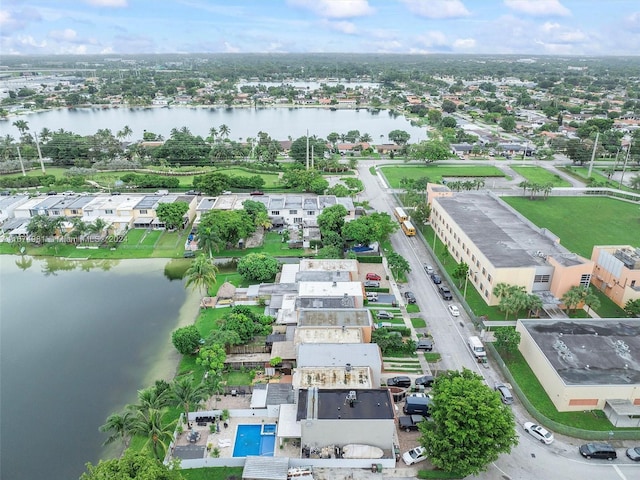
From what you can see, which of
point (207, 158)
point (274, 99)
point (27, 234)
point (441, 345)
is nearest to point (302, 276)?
point (441, 345)

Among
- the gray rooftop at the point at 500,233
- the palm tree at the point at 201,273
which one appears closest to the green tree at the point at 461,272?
the gray rooftop at the point at 500,233

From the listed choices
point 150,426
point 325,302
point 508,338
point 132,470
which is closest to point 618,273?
point 508,338

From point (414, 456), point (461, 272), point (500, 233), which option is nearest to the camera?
point (414, 456)

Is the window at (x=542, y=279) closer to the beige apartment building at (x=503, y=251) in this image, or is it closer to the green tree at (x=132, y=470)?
the beige apartment building at (x=503, y=251)

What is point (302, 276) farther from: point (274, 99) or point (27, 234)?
point (274, 99)

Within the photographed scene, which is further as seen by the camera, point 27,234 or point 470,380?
point 27,234

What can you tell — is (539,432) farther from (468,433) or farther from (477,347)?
(477,347)
